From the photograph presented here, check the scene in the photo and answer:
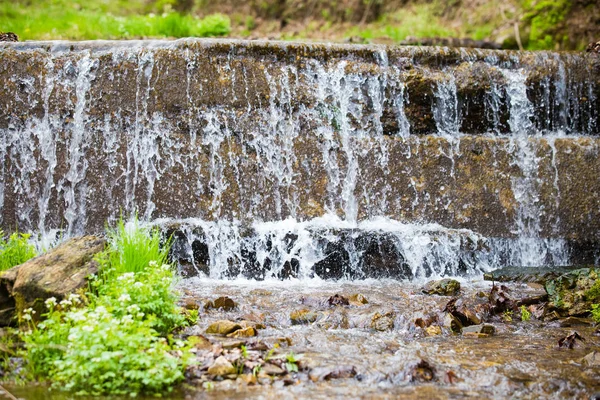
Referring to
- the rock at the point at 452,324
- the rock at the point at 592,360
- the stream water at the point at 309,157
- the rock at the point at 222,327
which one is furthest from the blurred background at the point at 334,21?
the rock at the point at 592,360

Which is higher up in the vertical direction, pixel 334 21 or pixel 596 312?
pixel 334 21

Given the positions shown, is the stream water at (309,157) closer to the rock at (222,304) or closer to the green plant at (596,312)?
the rock at (222,304)

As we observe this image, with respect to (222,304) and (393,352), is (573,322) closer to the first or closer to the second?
(393,352)

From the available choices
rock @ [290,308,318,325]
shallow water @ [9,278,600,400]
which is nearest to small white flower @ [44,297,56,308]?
shallow water @ [9,278,600,400]

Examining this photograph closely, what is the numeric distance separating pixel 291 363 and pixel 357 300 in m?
1.90

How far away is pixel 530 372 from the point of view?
3.84 m

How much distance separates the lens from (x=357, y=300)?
5.63 metres

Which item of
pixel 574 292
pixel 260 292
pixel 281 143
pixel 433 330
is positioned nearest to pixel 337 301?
pixel 260 292

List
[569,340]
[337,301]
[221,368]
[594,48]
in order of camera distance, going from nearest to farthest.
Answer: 1. [221,368]
2. [569,340]
3. [337,301]
4. [594,48]

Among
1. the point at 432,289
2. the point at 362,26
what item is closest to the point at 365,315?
the point at 432,289

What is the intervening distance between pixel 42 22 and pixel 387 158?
25.4ft

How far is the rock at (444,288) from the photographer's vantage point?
19.9 ft

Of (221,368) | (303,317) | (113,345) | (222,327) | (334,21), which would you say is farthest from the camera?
(334,21)

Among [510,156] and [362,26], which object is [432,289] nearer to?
[510,156]
